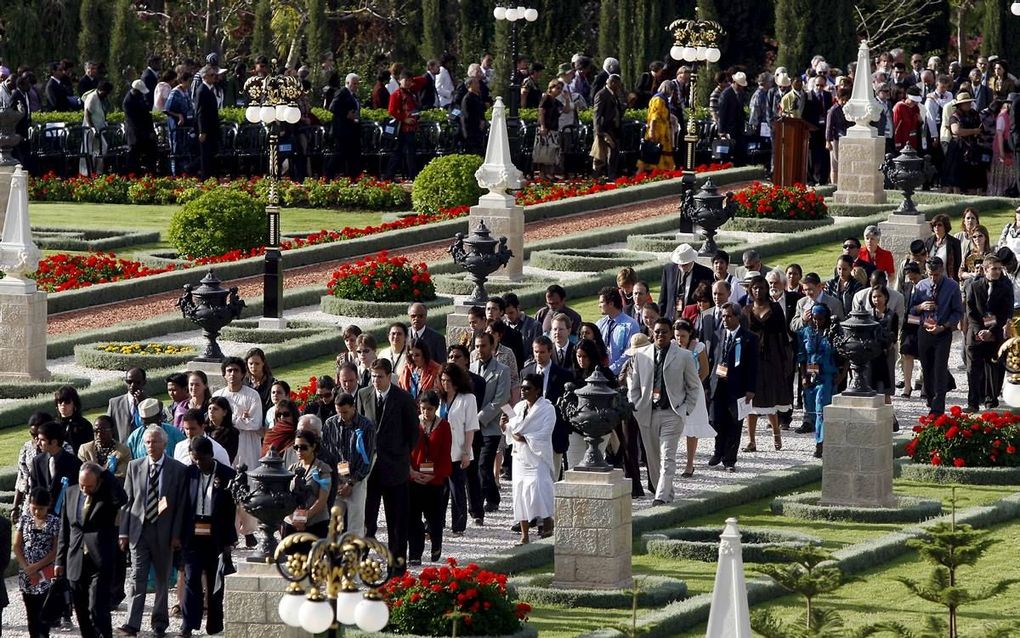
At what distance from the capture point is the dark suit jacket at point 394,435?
57.6 feet

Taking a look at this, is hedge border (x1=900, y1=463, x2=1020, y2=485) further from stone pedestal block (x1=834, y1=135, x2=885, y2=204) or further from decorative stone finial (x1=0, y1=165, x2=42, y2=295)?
stone pedestal block (x1=834, y1=135, x2=885, y2=204)

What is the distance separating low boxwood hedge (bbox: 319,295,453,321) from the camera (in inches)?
1058

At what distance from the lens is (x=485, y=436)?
62.9 feet

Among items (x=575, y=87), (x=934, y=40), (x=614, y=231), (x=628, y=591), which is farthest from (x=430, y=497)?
(x=934, y=40)

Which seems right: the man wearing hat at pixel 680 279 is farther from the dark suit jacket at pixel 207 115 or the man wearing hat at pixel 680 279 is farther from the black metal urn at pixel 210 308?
the dark suit jacket at pixel 207 115

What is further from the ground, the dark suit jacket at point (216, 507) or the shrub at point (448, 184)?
the shrub at point (448, 184)

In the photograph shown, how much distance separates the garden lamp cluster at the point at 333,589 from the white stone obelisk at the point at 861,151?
75.3ft

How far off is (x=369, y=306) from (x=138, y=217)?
10598 mm

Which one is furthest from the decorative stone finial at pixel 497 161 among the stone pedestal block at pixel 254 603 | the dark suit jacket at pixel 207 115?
the stone pedestal block at pixel 254 603

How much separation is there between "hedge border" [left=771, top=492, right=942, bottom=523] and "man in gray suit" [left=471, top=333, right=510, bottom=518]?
230 centimetres

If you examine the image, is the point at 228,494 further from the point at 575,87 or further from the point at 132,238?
the point at 575,87

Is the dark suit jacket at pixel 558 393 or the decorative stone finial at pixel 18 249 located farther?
the decorative stone finial at pixel 18 249

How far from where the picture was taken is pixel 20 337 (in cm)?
2423

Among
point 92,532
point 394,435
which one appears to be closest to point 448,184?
point 394,435
